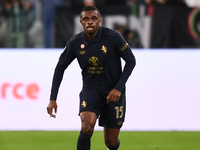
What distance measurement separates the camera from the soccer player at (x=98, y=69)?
3.77 m

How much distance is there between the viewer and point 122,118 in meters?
4.08

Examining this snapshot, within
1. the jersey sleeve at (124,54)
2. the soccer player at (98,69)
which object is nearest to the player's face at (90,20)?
the soccer player at (98,69)

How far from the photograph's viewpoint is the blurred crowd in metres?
9.35

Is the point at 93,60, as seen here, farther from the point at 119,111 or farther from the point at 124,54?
the point at 119,111

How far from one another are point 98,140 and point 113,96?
1.96 m

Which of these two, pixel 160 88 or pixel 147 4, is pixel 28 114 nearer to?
pixel 160 88

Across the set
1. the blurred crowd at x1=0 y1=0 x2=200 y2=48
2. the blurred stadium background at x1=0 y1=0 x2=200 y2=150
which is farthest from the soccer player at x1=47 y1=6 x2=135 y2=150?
the blurred crowd at x1=0 y1=0 x2=200 y2=48

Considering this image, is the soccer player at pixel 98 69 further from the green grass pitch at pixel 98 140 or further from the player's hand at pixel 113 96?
the green grass pitch at pixel 98 140

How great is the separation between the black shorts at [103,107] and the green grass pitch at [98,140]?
1.12m

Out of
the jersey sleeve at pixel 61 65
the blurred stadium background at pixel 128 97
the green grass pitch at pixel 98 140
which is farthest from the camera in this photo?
the blurred stadium background at pixel 128 97

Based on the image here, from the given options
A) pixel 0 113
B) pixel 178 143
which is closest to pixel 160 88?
pixel 178 143

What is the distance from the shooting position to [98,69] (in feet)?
12.8

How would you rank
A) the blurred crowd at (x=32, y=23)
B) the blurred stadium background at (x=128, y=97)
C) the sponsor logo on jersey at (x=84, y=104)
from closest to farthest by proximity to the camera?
the sponsor logo on jersey at (x=84, y=104)
the blurred stadium background at (x=128, y=97)
the blurred crowd at (x=32, y=23)

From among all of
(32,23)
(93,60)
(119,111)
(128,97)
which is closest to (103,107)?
(119,111)
